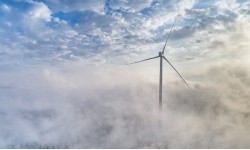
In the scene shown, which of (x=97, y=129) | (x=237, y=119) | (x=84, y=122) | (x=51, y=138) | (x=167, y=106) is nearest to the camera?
(x=51, y=138)

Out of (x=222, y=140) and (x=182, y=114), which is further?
(x=182, y=114)

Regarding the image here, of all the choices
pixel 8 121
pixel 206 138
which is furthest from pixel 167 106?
pixel 8 121

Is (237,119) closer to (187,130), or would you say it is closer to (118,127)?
(187,130)

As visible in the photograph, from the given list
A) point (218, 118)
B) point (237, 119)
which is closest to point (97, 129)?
point (218, 118)

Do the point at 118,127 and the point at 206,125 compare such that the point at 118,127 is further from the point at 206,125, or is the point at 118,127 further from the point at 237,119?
the point at 237,119

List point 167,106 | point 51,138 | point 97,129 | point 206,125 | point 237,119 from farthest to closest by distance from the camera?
point 167,106 < point 237,119 < point 206,125 < point 97,129 < point 51,138

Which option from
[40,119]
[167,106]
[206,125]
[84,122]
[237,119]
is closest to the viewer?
[206,125]

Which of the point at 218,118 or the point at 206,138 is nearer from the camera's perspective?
the point at 206,138

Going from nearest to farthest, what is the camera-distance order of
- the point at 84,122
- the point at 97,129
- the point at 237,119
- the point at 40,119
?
1. the point at 97,129
2. the point at 237,119
3. the point at 84,122
4. the point at 40,119
